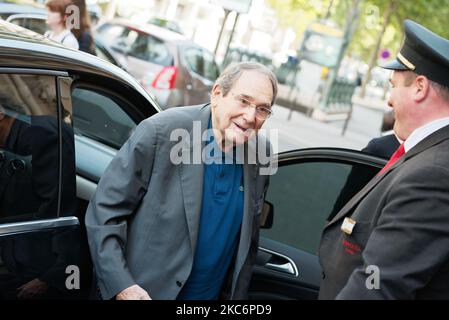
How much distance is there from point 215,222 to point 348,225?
20.8 inches

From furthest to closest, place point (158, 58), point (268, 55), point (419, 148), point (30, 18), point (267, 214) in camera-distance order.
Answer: point (268, 55)
point (158, 58)
point (30, 18)
point (267, 214)
point (419, 148)

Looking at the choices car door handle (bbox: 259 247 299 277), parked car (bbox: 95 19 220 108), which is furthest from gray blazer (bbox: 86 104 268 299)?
parked car (bbox: 95 19 220 108)

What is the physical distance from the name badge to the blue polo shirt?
0.46m

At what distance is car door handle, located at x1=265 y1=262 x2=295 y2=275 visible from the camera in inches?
130

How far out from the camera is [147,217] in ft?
7.43

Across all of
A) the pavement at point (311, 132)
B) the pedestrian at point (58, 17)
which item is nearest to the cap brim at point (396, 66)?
the pedestrian at point (58, 17)

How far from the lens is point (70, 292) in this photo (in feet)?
7.65

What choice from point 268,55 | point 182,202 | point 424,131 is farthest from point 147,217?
point 268,55

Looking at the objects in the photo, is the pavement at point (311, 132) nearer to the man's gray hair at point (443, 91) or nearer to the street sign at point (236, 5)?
the street sign at point (236, 5)

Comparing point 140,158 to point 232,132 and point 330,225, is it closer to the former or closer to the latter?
point 232,132

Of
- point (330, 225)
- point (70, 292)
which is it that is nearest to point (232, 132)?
point (330, 225)

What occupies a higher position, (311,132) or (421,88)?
(421,88)

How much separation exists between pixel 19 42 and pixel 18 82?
0.57ft

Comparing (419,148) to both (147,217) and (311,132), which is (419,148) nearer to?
(147,217)
